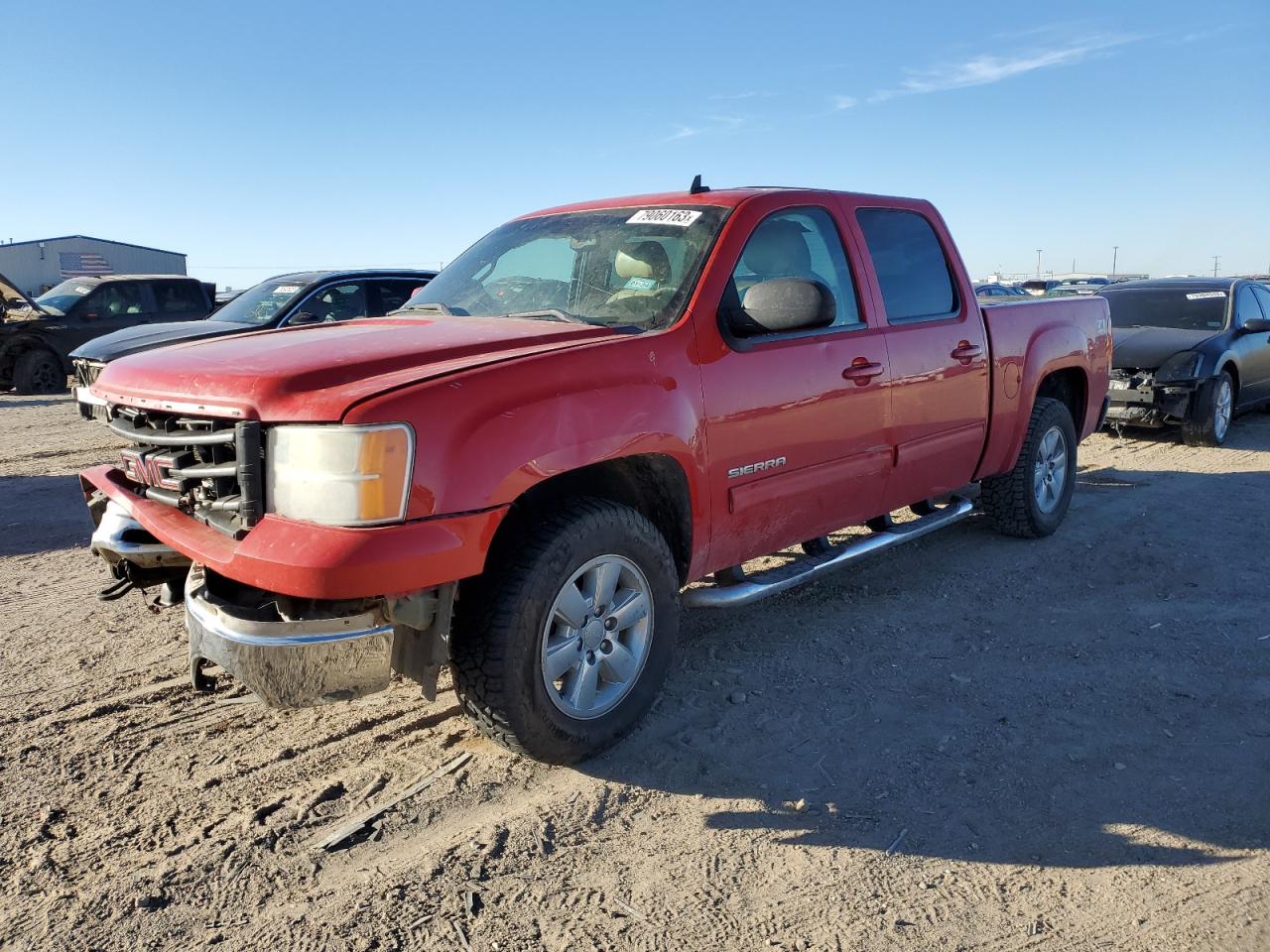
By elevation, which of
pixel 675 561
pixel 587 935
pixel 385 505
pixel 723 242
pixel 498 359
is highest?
pixel 723 242

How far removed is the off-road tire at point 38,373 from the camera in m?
14.2

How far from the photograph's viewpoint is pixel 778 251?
4.10m

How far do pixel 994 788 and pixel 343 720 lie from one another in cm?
230

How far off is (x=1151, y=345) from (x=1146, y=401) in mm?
689

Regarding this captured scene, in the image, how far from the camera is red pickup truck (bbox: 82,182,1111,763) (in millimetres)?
2666

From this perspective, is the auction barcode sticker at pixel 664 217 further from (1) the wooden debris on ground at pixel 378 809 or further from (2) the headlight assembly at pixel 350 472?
(1) the wooden debris on ground at pixel 378 809

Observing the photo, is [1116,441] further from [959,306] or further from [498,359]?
[498,359]

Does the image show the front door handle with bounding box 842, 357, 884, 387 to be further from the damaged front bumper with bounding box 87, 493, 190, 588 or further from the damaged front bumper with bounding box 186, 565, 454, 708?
the damaged front bumper with bounding box 87, 493, 190, 588

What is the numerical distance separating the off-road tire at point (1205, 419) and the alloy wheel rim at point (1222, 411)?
0.01 metres

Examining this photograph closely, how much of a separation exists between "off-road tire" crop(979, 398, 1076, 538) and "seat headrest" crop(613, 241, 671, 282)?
2.98 m

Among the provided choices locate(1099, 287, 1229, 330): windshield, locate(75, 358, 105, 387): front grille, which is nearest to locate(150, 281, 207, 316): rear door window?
locate(75, 358, 105, 387): front grille

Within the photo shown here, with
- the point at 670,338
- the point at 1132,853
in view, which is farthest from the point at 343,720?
the point at 1132,853

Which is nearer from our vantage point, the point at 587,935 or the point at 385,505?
the point at 587,935

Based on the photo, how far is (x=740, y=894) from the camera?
2621 mm
